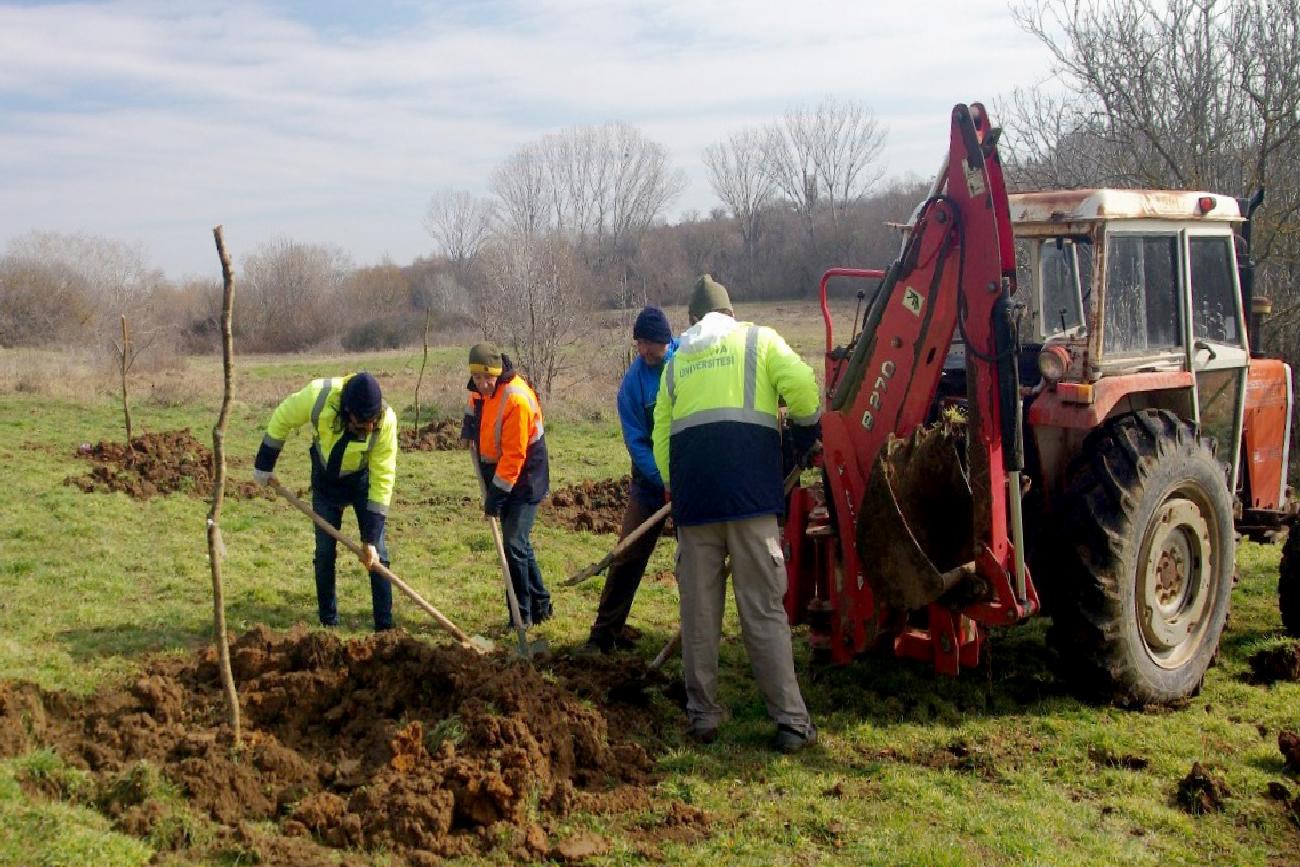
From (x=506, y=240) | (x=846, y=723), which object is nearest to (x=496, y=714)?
(x=846, y=723)

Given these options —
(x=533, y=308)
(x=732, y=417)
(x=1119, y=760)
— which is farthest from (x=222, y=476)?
(x=533, y=308)

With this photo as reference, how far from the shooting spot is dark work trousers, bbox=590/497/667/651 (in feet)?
21.2

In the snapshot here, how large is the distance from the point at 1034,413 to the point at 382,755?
3.56m

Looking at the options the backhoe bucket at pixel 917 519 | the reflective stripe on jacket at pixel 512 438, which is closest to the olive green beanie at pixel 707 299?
the backhoe bucket at pixel 917 519

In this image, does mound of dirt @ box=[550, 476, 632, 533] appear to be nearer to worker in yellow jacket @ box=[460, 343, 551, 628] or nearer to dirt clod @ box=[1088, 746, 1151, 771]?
worker in yellow jacket @ box=[460, 343, 551, 628]

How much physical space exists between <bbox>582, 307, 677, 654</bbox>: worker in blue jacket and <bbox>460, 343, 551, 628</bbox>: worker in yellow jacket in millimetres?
726

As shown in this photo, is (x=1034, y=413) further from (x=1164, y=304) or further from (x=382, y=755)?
(x=382, y=755)

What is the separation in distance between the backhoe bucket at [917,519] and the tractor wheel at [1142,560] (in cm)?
59

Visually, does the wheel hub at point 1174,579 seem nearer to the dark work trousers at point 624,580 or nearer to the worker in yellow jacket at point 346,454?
the dark work trousers at point 624,580

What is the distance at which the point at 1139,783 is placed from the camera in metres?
4.57

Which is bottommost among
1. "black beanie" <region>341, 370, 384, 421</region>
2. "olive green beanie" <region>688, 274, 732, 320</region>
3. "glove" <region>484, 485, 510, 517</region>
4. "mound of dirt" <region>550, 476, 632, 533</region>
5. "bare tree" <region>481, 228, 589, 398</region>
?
"mound of dirt" <region>550, 476, 632, 533</region>

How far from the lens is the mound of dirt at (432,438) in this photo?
52.2ft

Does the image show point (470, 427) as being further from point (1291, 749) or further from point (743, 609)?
point (1291, 749)

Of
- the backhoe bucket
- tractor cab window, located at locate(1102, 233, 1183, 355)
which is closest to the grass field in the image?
the backhoe bucket
